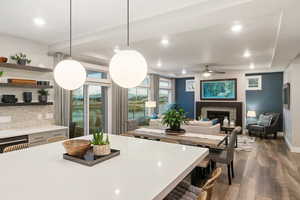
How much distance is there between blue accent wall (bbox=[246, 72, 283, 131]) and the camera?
760 cm

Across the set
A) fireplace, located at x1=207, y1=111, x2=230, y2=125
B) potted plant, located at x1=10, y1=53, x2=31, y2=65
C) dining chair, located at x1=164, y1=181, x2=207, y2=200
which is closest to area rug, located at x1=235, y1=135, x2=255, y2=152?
fireplace, located at x1=207, y1=111, x2=230, y2=125

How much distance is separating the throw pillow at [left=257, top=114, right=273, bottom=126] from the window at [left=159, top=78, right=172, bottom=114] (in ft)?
14.7

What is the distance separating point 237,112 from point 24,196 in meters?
8.41

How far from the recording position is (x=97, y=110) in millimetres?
5984

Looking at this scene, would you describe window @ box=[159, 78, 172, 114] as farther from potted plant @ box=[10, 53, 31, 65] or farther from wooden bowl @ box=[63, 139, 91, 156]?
wooden bowl @ box=[63, 139, 91, 156]

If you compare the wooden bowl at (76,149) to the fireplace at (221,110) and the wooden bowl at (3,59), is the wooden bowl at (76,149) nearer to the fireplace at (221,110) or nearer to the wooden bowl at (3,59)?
the wooden bowl at (3,59)

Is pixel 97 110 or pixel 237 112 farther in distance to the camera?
pixel 237 112

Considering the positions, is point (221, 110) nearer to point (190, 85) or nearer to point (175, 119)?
point (190, 85)

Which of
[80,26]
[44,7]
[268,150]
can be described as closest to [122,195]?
[44,7]

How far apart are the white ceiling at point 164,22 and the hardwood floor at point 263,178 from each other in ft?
8.58

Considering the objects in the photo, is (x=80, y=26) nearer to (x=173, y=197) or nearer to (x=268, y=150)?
(x=173, y=197)

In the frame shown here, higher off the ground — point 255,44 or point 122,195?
point 255,44

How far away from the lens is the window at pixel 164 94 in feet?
31.9

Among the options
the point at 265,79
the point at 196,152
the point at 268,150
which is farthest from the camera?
the point at 265,79
